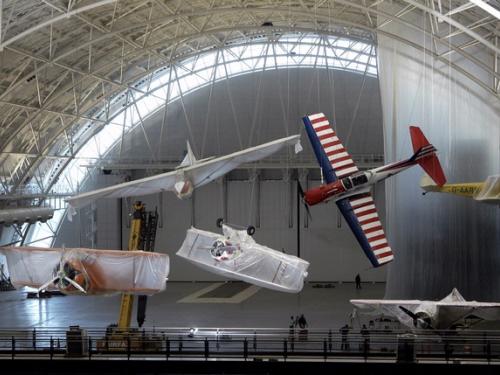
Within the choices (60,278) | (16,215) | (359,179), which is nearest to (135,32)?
(16,215)

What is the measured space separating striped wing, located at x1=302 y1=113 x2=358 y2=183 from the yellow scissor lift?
7269 mm

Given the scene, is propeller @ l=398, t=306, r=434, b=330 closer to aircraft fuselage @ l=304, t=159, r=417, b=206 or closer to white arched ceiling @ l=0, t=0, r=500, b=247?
aircraft fuselage @ l=304, t=159, r=417, b=206

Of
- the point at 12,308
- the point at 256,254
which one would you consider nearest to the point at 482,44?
the point at 256,254

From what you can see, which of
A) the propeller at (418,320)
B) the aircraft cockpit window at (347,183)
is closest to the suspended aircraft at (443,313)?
the propeller at (418,320)

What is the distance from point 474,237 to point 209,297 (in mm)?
18765

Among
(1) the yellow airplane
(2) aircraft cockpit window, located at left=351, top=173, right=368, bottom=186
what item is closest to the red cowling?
(2) aircraft cockpit window, located at left=351, top=173, right=368, bottom=186

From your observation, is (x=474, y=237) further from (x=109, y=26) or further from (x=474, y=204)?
(x=109, y=26)

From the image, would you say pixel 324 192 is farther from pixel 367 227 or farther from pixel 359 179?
pixel 367 227

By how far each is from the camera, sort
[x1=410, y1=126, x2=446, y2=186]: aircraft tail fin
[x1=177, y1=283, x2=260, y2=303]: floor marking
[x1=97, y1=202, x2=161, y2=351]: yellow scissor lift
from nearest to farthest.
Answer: [x1=410, y1=126, x2=446, y2=186]: aircraft tail fin → [x1=97, y1=202, x2=161, y2=351]: yellow scissor lift → [x1=177, y1=283, x2=260, y2=303]: floor marking

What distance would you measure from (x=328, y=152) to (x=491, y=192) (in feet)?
18.1

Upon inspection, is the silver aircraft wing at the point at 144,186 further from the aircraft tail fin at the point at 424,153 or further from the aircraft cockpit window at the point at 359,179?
the aircraft tail fin at the point at 424,153

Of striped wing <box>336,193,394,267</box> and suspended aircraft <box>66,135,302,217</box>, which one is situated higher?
suspended aircraft <box>66,135,302,217</box>

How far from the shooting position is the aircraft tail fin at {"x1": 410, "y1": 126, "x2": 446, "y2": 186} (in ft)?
82.9

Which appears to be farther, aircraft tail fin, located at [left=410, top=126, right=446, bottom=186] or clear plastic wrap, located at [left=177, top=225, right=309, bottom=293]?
aircraft tail fin, located at [left=410, top=126, right=446, bottom=186]
